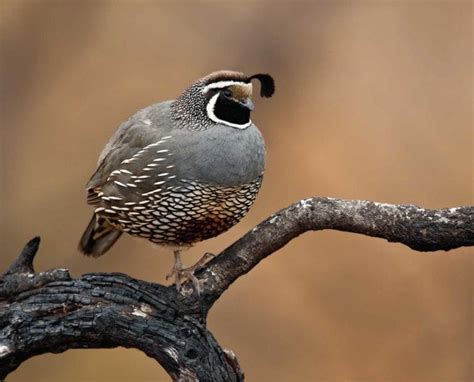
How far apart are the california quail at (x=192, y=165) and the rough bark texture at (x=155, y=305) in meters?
0.18

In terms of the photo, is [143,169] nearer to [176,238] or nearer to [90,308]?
[176,238]

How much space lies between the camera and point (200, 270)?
9.41ft

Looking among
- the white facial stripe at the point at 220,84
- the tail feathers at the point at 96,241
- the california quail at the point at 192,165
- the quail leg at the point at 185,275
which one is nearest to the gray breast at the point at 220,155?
the california quail at the point at 192,165

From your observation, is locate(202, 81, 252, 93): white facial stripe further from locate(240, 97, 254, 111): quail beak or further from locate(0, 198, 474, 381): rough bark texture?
locate(0, 198, 474, 381): rough bark texture

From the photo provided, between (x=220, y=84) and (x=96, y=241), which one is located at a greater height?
(x=220, y=84)

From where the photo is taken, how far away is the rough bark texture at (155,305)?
2.65m

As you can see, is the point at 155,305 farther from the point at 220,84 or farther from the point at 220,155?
the point at 220,84

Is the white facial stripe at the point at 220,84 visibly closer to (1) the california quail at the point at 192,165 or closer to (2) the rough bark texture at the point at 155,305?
(1) the california quail at the point at 192,165

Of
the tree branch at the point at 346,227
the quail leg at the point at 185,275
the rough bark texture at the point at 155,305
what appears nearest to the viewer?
the tree branch at the point at 346,227

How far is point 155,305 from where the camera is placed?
2738 millimetres

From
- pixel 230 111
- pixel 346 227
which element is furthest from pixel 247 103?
pixel 346 227

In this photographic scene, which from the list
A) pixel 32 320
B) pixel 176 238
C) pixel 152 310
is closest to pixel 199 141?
pixel 176 238

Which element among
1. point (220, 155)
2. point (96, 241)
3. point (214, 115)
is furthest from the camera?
point (96, 241)

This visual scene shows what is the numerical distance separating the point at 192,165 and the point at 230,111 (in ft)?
0.78
